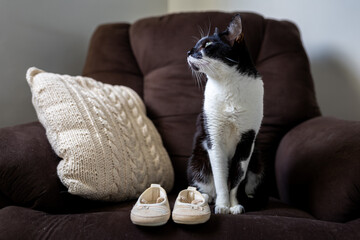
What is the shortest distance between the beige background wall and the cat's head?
31.6 inches

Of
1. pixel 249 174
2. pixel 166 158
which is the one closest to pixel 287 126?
pixel 249 174

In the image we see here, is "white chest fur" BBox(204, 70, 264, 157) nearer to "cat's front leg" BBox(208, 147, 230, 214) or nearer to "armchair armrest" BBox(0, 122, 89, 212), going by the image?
"cat's front leg" BBox(208, 147, 230, 214)

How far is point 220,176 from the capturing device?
0.93 metres

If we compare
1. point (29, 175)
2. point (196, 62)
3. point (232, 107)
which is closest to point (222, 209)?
point (232, 107)

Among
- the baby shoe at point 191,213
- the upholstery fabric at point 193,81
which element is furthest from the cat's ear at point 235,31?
the upholstery fabric at point 193,81

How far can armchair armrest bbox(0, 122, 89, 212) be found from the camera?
866mm

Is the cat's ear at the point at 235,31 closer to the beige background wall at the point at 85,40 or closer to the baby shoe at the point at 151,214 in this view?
the baby shoe at the point at 151,214

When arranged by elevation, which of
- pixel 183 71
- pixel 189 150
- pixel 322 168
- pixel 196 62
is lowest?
pixel 189 150

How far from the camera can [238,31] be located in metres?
0.84

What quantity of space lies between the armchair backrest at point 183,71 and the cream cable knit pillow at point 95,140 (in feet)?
0.67

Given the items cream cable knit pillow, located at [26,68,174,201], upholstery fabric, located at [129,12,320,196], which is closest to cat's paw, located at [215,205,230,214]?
cream cable knit pillow, located at [26,68,174,201]

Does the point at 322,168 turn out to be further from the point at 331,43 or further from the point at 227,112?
the point at 331,43

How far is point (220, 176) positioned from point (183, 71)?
23.1 inches

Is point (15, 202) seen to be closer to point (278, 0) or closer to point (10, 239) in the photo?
point (10, 239)
